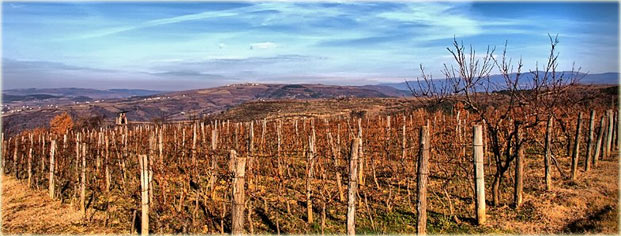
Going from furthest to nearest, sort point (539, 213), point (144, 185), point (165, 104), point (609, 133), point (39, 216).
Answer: point (165, 104)
point (609, 133)
point (39, 216)
point (539, 213)
point (144, 185)

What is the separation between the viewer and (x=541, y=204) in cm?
796

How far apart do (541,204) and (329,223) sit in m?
4.18

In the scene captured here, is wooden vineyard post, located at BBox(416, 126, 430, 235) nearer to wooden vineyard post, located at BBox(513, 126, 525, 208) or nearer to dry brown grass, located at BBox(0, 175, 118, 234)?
wooden vineyard post, located at BBox(513, 126, 525, 208)

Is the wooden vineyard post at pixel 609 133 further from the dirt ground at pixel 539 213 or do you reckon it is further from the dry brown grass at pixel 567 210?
the dry brown grass at pixel 567 210

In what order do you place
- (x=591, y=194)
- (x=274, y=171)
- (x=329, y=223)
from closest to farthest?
(x=329, y=223) < (x=591, y=194) < (x=274, y=171)

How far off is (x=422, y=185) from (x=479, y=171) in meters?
1.46

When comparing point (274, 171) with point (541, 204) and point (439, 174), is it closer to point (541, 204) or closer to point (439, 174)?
point (439, 174)

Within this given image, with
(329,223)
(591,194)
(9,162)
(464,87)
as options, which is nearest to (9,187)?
(9,162)

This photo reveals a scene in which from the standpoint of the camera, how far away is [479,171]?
22.3 ft

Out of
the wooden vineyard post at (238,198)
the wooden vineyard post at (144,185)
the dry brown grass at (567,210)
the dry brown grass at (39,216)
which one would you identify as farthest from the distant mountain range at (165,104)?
the wooden vineyard post at (238,198)

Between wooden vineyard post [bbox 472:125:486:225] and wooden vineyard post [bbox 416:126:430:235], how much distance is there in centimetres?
115

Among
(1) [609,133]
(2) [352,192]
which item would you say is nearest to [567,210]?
(2) [352,192]

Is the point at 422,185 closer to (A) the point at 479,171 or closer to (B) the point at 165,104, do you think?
(A) the point at 479,171

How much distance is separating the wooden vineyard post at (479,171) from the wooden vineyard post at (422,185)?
3.76ft
